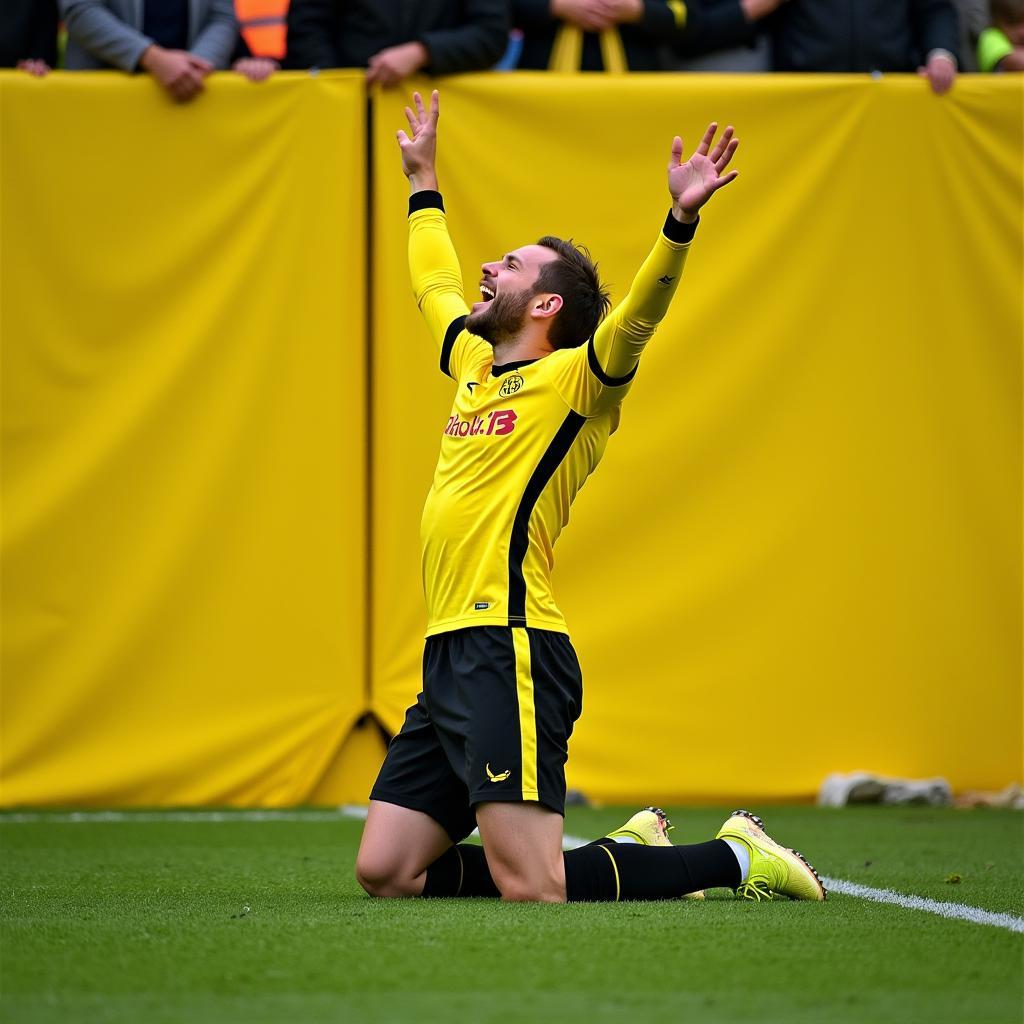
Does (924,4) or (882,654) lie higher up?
(924,4)

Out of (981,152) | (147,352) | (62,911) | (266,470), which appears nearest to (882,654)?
(981,152)

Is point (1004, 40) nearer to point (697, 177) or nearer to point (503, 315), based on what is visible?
point (503, 315)

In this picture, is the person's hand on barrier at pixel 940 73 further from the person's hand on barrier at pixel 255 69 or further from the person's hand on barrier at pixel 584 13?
the person's hand on barrier at pixel 255 69

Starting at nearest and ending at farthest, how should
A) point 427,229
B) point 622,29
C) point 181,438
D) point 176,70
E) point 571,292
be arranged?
1. point 571,292
2. point 427,229
3. point 176,70
4. point 181,438
5. point 622,29

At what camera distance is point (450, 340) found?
4.57 m

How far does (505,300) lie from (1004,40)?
15.7ft

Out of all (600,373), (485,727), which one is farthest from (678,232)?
(485,727)

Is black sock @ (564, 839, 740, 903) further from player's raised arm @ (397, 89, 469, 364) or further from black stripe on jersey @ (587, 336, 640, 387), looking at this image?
player's raised arm @ (397, 89, 469, 364)

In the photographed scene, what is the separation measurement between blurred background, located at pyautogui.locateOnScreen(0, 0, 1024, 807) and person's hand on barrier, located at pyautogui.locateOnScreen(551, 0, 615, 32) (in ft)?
0.05

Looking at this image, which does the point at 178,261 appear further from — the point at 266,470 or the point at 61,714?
the point at 61,714

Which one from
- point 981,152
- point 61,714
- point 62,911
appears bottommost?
point 61,714

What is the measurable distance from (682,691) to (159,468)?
2430 millimetres

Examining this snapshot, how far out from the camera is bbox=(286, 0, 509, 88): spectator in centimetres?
721

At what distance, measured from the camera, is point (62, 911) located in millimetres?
3893
